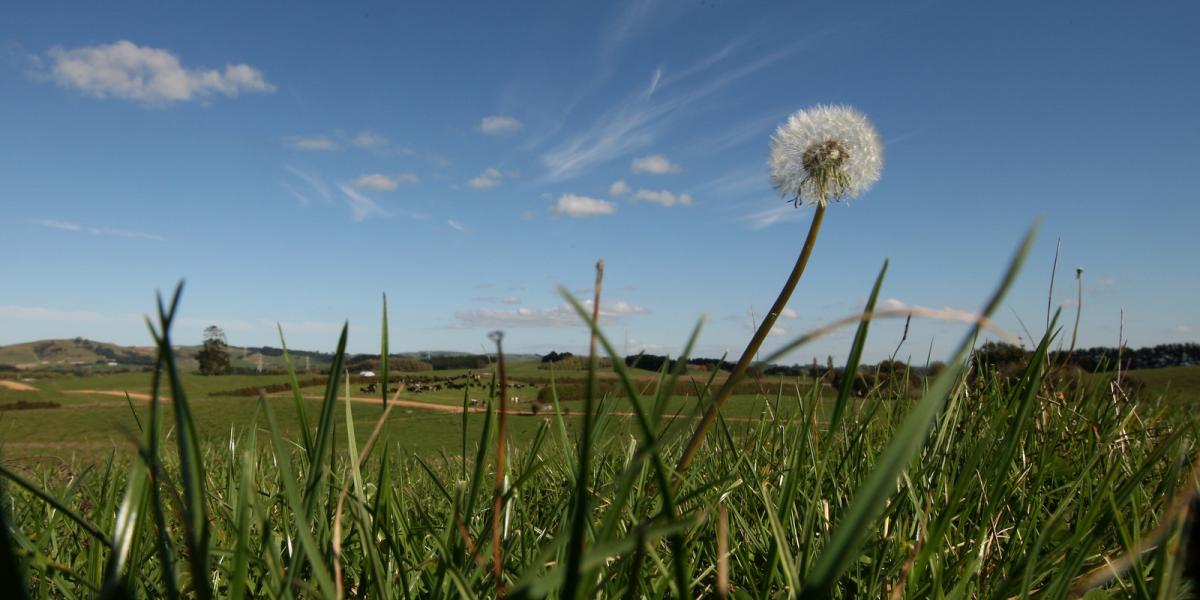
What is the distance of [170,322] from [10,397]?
157 ft

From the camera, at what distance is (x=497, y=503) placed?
89cm

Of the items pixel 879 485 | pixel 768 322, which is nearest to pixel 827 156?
pixel 768 322

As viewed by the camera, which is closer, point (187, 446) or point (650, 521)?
point (187, 446)

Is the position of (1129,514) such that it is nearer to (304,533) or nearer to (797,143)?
(797,143)

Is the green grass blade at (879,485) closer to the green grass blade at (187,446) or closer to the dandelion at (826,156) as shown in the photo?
the green grass blade at (187,446)

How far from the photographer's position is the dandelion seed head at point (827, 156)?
1.92 m

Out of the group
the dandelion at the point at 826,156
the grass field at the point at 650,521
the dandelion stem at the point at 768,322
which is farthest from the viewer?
the dandelion at the point at 826,156

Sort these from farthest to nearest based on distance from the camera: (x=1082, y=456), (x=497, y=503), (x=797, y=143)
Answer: (x=1082, y=456)
(x=797, y=143)
(x=497, y=503)

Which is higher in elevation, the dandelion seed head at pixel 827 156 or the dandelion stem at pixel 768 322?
the dandelion seed head at pixel 827 156

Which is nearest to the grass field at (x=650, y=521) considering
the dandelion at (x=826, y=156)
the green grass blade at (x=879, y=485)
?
the green grass blade at (x=879, y=485)

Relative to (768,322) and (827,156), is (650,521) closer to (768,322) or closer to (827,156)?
(768,322)

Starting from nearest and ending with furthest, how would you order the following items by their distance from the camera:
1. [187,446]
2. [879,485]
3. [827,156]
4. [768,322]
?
1. [879,485]
2. [187,446]
3. [768,322]
4. [827,156]

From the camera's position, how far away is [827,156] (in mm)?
1921

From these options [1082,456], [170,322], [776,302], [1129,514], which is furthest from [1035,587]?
[170,322]
